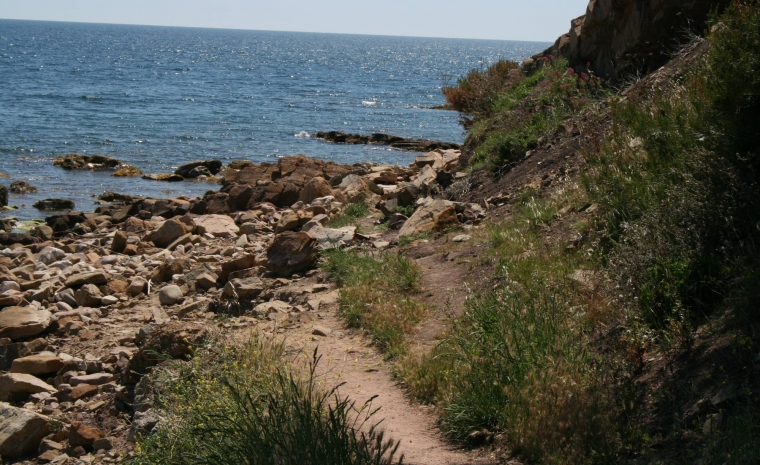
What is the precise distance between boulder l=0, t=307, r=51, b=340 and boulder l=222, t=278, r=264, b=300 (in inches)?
94.4

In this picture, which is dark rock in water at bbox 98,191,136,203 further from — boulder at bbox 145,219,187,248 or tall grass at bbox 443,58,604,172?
tall grass at bbox 443,58,604,172

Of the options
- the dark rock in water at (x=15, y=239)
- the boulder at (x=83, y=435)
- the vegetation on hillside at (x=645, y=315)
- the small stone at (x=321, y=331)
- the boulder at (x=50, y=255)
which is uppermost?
the vegetation on hillside at (x=645, y=315)

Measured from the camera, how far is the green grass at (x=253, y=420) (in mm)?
3945

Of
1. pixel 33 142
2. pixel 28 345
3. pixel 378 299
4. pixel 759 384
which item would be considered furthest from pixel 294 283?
pixel 33 142

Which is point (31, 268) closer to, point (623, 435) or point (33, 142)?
point (623, 435)

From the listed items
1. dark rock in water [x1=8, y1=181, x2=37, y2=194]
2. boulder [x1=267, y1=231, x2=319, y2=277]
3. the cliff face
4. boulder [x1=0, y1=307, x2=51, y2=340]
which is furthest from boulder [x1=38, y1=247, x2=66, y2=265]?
the cliff face

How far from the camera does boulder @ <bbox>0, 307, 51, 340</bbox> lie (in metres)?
9.71

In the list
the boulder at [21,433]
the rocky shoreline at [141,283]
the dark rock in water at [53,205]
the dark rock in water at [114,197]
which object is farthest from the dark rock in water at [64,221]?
the boulder at [21,433]

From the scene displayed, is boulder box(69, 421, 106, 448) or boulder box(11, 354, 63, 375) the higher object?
boulder box(69, 421, 106, 448)

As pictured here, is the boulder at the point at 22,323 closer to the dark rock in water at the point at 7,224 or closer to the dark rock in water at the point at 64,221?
the dark rock in water at the point at 64,221

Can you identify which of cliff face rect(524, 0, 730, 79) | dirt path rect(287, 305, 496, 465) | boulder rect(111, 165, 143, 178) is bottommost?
boulder rect(111, 165, 143, 178)

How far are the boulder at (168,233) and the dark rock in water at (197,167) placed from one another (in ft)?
33.0

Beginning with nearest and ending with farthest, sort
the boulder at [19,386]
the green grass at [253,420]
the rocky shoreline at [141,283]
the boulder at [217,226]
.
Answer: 1. the green grass at [253,420]
2. the rocky shoreline at [141,283]
3. the boulder at [19,386]
4. the boulder at [217,226]

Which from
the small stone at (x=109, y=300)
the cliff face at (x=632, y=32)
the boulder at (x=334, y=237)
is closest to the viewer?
the boulder at (x=334, y=237)
